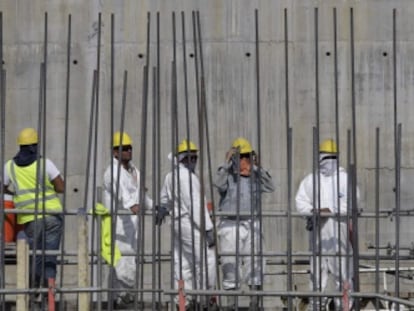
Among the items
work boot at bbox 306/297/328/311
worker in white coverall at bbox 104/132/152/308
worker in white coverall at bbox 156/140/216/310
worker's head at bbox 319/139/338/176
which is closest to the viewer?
work boot at bbox 306/297/328/311

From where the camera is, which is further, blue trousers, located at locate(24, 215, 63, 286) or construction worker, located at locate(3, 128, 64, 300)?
construction worker, located at locate(3, 128, 64, 300)

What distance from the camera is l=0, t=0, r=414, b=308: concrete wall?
2164 centimetres

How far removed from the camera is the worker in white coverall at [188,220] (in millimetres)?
15844

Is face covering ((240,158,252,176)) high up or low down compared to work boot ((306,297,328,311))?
up

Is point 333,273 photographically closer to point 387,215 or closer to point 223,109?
point 387,215

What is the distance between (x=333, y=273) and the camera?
16922 mm

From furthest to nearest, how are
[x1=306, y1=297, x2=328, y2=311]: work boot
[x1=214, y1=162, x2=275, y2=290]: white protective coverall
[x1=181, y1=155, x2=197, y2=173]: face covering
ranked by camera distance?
1. [x1=214, y1=162, x2=275, y2=290]: white protective coverall
2. [x1=181, y1=155, x2=197, y2=173]: face covering
3. [x1=306, y1=297, x2=328, y2=311]: work boot

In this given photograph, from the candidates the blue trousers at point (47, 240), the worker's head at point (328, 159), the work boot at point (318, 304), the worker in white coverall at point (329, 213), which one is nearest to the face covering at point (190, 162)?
the worker in white coverall at point (329, 213)

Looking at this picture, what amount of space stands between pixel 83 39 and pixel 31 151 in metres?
4.97

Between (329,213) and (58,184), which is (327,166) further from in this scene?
(58,184)

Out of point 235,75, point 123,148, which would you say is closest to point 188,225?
point 123,148

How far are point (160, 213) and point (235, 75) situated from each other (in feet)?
19.6

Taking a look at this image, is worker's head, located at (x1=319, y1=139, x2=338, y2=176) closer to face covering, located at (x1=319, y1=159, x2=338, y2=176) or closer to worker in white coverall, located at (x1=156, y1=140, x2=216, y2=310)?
face covering, located at (x1=319, y1=159, x2=338, y2=176)

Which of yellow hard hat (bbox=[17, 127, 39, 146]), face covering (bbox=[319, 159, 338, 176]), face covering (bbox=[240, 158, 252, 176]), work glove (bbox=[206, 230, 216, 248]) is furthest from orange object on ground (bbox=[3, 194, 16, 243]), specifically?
face covering (bbox=[319, 159, 338, 176])
